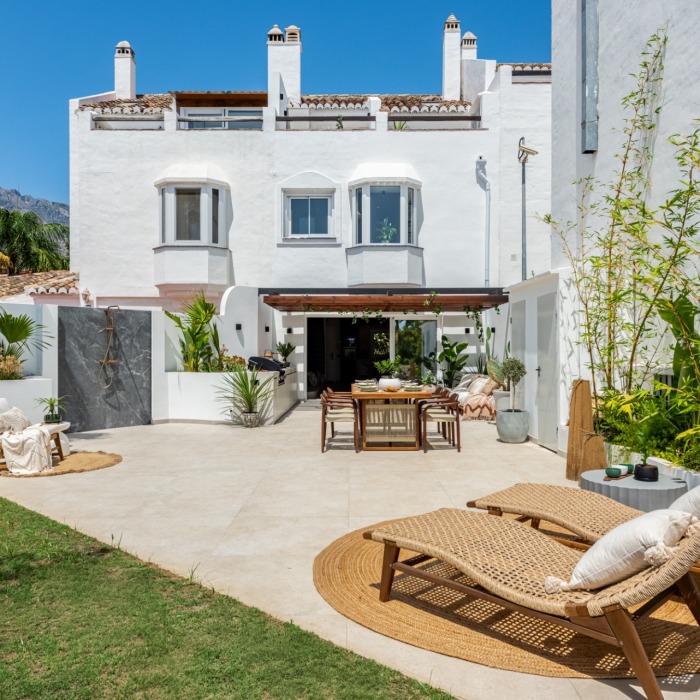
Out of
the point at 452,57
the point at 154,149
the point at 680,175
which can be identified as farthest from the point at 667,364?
the point at 452,57

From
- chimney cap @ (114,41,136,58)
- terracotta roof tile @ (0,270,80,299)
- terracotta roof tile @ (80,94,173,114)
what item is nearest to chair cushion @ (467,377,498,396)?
terracotta roof tile @ (0,270,80,299)

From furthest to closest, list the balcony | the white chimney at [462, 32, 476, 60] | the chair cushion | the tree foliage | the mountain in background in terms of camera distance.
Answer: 1. the mountain in background
2. the tree foliage
3. the white chimney at [462, 32, 476, 60]
4. the balcony
5. the chair cushion

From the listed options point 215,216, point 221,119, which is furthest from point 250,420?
point 221,119

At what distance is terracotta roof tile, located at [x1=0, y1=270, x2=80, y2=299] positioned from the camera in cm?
1798

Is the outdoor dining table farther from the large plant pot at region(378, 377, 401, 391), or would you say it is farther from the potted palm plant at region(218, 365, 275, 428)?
the potted palm plant at region(218, 365, 275, 428)

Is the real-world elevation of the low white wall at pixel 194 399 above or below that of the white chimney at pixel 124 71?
below

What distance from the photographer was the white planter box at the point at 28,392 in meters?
10.1

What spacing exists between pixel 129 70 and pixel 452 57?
11.4 metres

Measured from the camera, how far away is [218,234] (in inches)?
693

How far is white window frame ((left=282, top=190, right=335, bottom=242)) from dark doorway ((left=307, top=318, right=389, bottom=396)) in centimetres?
239

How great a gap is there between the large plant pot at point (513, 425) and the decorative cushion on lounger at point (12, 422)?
24.2ft

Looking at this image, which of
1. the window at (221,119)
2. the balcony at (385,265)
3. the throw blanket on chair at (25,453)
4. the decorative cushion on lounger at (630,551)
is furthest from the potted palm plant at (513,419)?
the window at (221,119)

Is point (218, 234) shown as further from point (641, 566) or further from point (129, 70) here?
point (641, 566)

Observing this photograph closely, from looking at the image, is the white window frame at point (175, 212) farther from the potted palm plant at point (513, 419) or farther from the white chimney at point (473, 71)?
the potted palm plant at point (513, 419)
